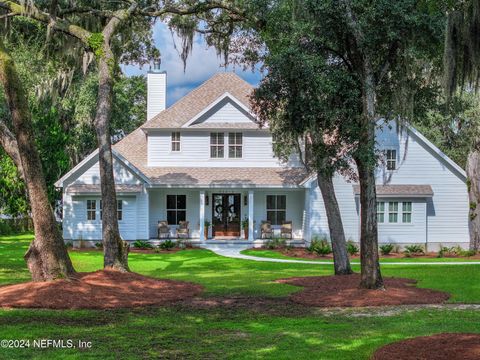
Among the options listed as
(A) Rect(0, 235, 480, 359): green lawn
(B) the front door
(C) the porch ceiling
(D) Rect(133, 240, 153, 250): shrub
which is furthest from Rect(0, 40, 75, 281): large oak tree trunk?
(B) the front door

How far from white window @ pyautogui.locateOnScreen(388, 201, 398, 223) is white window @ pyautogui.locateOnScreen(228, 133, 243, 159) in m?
7.74

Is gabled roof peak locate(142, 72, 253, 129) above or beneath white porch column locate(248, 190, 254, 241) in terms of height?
above

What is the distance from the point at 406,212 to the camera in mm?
27734

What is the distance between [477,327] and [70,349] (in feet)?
19.8

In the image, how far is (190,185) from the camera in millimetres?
28406

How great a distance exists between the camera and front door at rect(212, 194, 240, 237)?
3025cm

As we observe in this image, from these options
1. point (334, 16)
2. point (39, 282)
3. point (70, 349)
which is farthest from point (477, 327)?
point (39, 282)

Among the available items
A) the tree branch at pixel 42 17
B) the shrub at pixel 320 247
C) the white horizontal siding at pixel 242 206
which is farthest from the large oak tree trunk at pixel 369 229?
the white horizontal siding at pixel 242 206

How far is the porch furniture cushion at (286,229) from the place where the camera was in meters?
29.2

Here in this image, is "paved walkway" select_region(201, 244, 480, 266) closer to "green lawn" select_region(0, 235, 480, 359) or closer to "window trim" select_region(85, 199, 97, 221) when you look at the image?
"window trim" select_region(85, 199, 97, 221)

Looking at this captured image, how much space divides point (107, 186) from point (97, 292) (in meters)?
3.66

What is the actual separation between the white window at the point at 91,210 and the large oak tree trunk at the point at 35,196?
15776 mm

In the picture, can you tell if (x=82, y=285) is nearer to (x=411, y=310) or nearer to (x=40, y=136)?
(x=411, y=310)

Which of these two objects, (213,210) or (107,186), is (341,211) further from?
(107,186)
